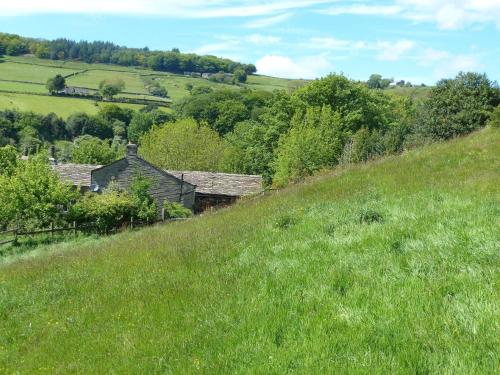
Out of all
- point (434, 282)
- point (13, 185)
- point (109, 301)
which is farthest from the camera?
point (13, 185)

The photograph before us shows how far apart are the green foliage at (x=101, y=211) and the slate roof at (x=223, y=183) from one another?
537 inches

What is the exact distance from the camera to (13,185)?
99.1 feet

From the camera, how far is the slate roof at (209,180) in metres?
45.3

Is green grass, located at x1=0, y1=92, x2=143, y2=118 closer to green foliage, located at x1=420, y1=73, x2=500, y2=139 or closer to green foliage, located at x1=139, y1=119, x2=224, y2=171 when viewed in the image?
green foliage, located at x1=139, y1=119, x2=224, y2=171

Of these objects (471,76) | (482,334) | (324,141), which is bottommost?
(324,141)

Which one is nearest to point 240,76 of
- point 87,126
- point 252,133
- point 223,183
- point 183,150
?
point 87,126

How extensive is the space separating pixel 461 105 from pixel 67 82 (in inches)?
5242

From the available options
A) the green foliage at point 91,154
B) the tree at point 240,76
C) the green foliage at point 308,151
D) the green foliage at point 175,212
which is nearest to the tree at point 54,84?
the green foliage at point 91,154

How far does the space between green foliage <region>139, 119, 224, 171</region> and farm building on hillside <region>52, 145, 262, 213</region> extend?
18503mm

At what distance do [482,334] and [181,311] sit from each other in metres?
4.26

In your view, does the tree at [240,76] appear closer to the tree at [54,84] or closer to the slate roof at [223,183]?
the tree at [54,84]

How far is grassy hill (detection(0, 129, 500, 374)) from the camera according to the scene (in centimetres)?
540

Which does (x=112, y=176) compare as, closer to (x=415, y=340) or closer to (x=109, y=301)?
(x=109, y=301)

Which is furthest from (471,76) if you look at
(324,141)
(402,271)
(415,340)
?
(415,340)
